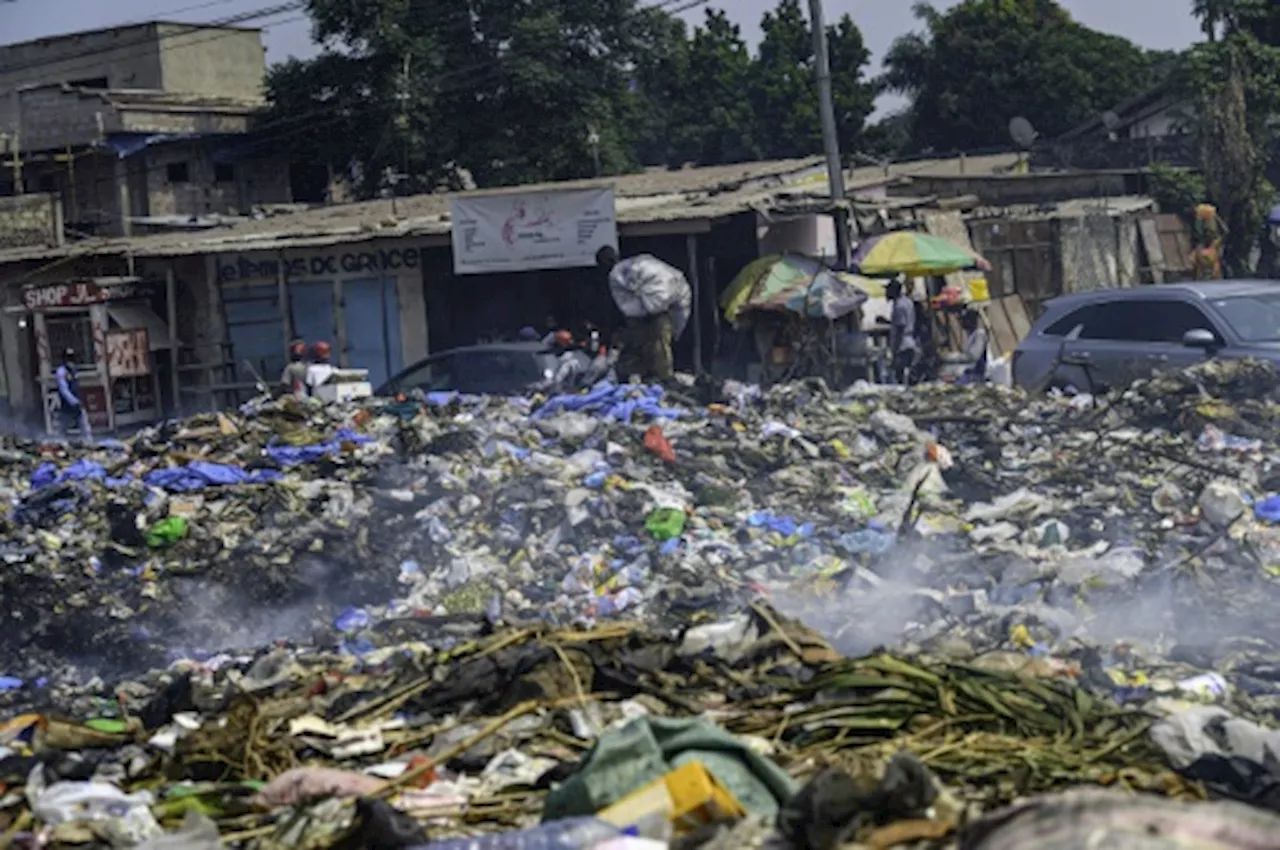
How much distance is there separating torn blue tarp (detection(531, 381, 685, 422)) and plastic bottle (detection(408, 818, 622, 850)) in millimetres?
9515

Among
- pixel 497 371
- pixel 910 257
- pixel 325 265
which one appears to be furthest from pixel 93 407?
pixel 910 257

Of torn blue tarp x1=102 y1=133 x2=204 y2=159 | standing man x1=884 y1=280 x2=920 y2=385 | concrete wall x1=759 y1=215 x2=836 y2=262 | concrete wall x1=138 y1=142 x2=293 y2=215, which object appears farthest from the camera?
concrete wall x1=138 y1=142 x2=293 y2=215

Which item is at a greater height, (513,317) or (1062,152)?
(1062,152)

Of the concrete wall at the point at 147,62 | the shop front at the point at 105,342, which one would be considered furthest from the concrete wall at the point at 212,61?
the shop front at the point at 105,342

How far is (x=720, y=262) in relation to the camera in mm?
21219

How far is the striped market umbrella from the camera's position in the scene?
725 inches

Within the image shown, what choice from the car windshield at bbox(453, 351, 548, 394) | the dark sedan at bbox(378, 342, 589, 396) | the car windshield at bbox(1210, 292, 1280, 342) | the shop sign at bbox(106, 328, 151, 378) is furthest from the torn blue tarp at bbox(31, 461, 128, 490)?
the shop sign at bbox(106, 328, 151, 378)

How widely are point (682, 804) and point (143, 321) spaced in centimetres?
2195

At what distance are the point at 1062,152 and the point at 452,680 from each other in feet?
98.9

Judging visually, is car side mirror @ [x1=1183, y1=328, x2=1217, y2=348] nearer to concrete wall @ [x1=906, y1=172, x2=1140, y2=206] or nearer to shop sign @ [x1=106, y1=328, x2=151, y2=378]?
concrete wall @ [x1=906, y1=172, x2=1140, y2=206]

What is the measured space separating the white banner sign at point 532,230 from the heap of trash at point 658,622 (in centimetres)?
536

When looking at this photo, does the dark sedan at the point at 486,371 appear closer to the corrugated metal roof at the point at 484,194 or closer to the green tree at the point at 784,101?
the corrugated metal roof at the point at 484,194

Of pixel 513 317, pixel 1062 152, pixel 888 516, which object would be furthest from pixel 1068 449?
pixel 1062 152

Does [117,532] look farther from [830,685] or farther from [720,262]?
[720,262]
